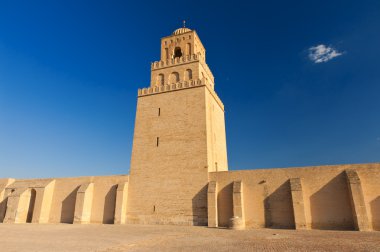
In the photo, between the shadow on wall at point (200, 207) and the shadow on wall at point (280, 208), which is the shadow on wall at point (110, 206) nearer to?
the shadow on wall at point (200, 207)

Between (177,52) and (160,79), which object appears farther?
(177,52)

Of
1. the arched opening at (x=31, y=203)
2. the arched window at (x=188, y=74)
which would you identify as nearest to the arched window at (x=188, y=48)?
the arched window at (x=188, y=74)

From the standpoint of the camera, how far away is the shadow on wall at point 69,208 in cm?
2298

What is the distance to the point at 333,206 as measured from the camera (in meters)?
16.3

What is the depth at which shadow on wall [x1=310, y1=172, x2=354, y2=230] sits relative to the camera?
15932 mm

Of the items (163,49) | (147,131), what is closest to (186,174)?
(147,131)

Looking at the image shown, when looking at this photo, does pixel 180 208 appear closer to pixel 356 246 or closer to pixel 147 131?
pixel 147 131

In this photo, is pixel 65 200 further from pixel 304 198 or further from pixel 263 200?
pixel 304 198

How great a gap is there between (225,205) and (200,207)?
187 centimetres

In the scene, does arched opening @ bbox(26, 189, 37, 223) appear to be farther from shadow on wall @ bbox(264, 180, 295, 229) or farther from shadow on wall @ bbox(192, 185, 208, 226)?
shadow on wall @ bbox(264, 180, 295, 229)

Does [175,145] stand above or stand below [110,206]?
above

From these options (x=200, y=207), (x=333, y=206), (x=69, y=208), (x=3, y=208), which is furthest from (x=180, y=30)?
(x=3, y=208)

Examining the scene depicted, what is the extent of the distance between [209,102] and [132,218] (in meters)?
12.0

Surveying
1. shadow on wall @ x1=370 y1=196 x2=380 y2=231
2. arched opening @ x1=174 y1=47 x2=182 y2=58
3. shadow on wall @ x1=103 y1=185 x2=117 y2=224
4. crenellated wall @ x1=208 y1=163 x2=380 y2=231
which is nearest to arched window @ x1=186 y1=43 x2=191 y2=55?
arched opening @ x1=174 y1=47 x2=182 y2=58
